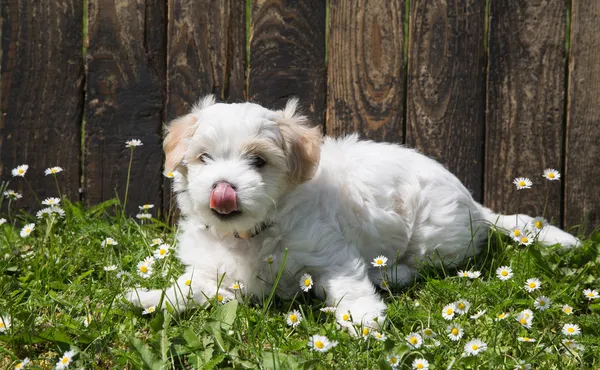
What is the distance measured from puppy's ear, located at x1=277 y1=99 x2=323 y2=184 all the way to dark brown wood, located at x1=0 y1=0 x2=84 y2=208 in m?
1.67

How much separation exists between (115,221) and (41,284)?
A: 87 cm

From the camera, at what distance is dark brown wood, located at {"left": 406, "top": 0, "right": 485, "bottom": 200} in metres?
4.20

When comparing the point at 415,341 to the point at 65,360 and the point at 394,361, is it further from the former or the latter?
the point at 65,360

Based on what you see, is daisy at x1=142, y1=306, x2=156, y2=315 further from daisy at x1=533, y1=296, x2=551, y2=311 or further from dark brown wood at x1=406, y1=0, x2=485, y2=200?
dark brown wood at x1=406, y1=0, x2=485, y2=200

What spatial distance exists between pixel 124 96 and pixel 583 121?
9.34 ft

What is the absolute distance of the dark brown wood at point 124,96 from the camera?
428 centimetres

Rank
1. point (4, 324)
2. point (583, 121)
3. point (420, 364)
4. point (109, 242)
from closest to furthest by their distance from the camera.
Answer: point (420, 364)
point (4, 324)
point (109, 242)
point (583, 121)

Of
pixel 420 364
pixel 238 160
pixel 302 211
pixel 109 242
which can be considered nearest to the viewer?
pixel 420 364

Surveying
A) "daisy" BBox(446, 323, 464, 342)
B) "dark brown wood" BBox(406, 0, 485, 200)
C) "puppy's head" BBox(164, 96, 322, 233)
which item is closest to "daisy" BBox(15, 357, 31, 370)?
"puppy's head" BBox(164, 96, 322, 233)

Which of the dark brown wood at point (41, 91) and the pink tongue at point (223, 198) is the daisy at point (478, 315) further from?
the dark brown wood at point (41, 91)

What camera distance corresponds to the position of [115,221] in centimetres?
437

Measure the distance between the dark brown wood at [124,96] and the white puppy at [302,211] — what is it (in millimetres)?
816

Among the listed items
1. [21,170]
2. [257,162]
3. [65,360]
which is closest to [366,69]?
[257,162]

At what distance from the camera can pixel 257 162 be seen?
3.24 meters
